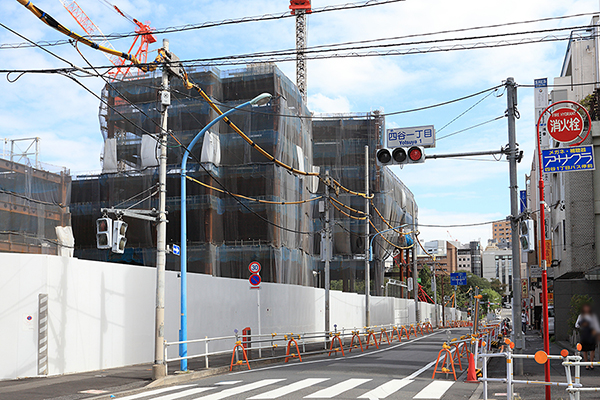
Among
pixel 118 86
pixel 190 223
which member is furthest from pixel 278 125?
pixel 118 86

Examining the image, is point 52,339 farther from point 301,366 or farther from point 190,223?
point 190,223

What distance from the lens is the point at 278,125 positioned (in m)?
44.3

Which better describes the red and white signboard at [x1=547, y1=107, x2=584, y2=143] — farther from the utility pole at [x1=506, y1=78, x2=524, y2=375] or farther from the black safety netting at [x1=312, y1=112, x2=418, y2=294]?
the black safety netting at [x1=312, y1=112, x2=418, y2=294]

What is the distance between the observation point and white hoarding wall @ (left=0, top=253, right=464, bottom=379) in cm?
1588

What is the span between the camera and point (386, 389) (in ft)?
47.0

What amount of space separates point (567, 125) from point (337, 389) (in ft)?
29.8

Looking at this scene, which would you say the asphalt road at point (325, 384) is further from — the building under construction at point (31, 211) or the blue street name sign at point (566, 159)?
the building under construction at point (31, 211)

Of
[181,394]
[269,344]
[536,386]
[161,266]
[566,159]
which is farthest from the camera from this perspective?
[269,344]

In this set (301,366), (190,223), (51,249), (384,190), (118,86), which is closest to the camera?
(301,366)

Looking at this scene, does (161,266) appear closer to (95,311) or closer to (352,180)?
(95,311)

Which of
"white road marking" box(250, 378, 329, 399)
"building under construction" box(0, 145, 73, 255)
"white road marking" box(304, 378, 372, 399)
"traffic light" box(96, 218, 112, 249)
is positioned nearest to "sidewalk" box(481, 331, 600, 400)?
"white road marking" box(304, 378, 372, 399)

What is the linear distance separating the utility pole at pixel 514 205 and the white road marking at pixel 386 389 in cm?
365

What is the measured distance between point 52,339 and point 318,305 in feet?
66.9

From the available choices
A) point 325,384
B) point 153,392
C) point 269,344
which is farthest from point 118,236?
point 269,344
